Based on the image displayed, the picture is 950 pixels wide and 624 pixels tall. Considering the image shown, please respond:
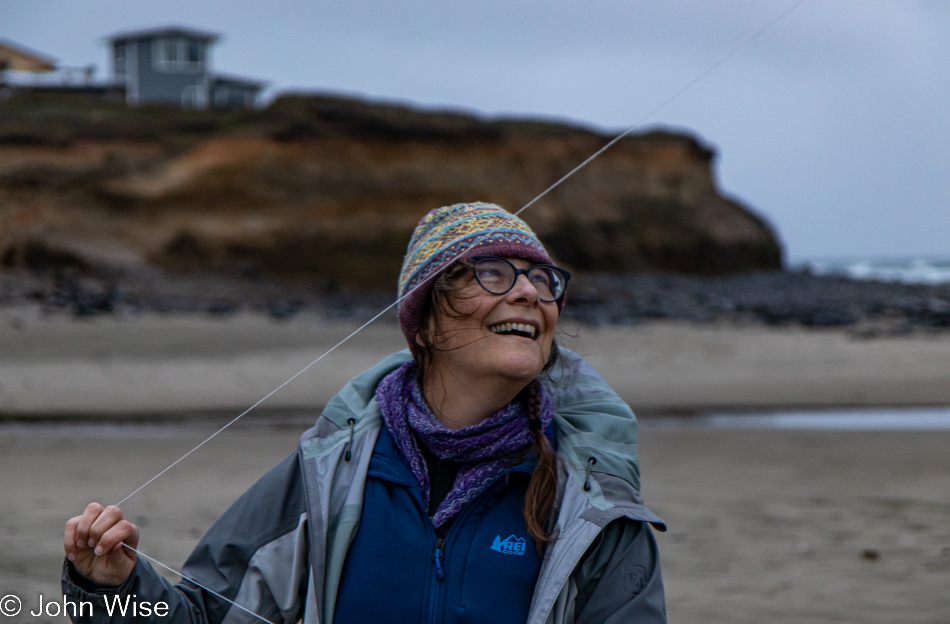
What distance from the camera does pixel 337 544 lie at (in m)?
1.78

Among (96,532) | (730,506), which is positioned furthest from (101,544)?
(730,506)

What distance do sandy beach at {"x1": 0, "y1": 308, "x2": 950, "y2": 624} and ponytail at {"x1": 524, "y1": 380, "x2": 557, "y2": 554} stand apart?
0.46 meters

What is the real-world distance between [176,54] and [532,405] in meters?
36.3

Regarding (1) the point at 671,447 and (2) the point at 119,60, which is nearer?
(1) the point at 671,447

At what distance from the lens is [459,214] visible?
1.98 metres

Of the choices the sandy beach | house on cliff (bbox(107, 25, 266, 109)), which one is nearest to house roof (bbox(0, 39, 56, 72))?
house on cliff (bbox(107, 25, 266, 109))

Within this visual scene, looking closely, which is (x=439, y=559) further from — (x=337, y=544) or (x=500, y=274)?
(x=500, y=274)

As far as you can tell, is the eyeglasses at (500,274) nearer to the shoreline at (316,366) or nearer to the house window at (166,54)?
Answer: the shoreline at (316,366)

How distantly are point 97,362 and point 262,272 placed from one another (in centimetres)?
818

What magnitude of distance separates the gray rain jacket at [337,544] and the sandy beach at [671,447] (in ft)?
1.59

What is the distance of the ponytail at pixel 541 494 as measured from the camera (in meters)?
1.77

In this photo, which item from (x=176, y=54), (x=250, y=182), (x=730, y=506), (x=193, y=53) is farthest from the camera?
(x=193, y=53)

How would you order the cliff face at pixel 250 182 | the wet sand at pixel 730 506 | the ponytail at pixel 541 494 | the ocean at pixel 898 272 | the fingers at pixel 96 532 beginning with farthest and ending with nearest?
the ocean at pixel 898 272 → the cliff face at pixel 250 182 → the wet sand at pixel 730 506 → the ponytail at pixel 541 494 → the fingers at pixel 96 532

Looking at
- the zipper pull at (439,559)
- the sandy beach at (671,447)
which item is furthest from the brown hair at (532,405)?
the sandy beach at (671,447)
